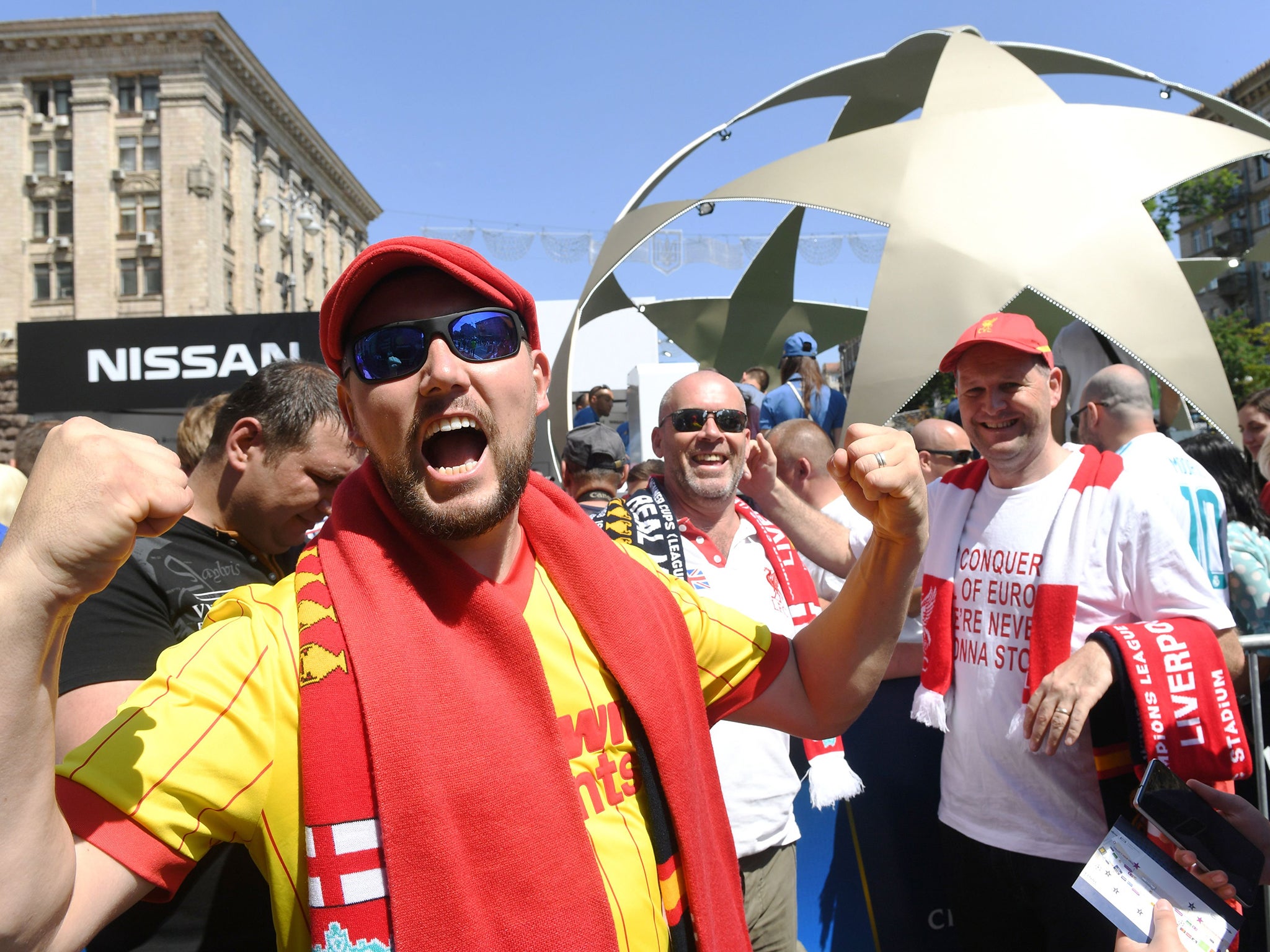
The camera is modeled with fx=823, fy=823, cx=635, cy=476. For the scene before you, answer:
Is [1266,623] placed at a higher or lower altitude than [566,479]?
lower

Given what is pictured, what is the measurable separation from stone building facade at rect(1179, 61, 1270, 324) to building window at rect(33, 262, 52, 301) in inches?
1708

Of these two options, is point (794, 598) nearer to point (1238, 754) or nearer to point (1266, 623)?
point (1238, 754)

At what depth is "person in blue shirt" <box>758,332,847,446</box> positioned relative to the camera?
634cm

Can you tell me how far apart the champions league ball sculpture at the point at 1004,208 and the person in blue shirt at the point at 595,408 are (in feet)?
13.4

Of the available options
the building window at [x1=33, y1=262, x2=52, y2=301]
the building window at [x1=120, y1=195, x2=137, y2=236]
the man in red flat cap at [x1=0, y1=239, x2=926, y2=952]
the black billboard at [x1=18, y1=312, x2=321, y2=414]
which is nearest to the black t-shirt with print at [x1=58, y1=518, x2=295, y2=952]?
the man in red flat cap at [x1=0, y1=239, x2=926, y2=952]

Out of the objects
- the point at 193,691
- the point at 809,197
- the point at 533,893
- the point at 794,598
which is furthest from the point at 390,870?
the point at 809,197

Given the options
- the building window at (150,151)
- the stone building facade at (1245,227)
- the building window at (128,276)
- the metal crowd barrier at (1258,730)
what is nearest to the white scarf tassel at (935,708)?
the metal crowd barrier at (1258,730)

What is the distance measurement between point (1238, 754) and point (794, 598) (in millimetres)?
1290

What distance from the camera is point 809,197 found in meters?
4.31

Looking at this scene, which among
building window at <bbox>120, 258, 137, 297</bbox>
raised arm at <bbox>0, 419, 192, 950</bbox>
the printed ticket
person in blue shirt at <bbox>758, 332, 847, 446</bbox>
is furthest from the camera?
building window at <bbox>120, 258, 137, 297</bbox>

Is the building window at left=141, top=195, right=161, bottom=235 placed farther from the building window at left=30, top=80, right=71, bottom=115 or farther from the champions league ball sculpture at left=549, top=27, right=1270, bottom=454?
the champions league ball sculpture at left=549, top=27, right=1270, bottom=454

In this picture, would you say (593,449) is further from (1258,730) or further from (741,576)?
(1258,730)

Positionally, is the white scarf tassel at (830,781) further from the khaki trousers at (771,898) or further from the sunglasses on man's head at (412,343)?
the sunglasses on man's head at (412,343)

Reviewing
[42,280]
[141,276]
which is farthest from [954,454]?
[42,280]
